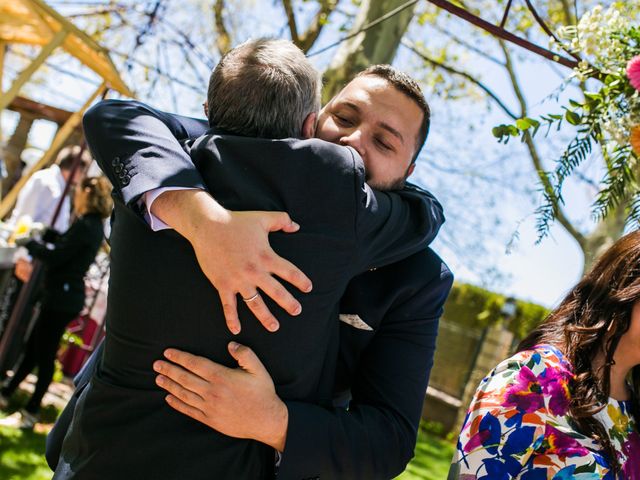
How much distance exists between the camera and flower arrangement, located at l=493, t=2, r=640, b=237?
200 centimetres

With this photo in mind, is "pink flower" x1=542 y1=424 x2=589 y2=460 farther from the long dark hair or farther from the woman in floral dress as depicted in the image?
the long dark hair

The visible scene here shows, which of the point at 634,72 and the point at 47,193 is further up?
the point at 634,72

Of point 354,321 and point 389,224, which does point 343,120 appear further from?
point 354,321

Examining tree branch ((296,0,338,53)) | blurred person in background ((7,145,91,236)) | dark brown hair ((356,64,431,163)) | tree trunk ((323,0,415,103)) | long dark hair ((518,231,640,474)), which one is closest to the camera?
dark brown hair ((356,64,431,163))

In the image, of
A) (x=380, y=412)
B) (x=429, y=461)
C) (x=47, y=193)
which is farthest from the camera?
(x=429, y=461)

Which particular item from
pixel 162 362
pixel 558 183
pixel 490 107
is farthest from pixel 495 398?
pixel 490 107

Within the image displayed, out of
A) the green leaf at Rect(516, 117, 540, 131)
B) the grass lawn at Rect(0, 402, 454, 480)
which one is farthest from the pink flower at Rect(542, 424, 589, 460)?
the grass lawn at Rect(0, 402, 454, 480)

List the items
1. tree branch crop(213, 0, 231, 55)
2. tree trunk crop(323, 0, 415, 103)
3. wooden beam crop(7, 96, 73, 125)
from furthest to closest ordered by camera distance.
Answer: wooden beam crop(7, 96, 73, 125) → tree branch crop(213, 0, 231, 55) → tree trunk crop(323, 0, 415, 103)

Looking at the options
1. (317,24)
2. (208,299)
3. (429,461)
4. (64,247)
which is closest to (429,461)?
(429,461)

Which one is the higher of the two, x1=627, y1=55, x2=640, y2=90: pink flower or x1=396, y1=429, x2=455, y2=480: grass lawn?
x1=627, y1=55, x2=640, y2=90: pink flower

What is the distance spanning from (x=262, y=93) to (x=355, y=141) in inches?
14.5

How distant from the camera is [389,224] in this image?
4.98ft

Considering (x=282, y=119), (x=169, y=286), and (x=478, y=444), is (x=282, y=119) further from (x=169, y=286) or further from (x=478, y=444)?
(x=478, y=444)

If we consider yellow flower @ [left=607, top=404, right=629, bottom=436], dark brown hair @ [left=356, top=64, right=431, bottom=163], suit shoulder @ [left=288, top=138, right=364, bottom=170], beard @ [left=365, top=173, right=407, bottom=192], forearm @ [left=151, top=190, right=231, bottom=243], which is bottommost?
yellow flower @ [left=607, top=404, right=629, bottom=436]
